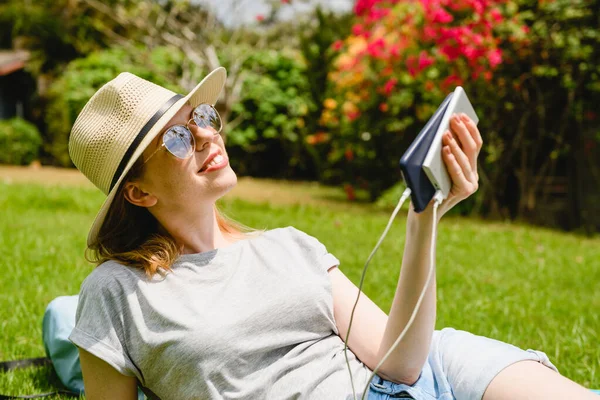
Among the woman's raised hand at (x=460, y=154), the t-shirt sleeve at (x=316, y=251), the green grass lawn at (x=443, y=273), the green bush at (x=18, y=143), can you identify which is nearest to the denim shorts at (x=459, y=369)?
the t-shirt sleeve at (x=316, y=251)

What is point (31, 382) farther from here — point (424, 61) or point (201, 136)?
point (424, 61)

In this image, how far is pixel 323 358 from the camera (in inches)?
69.1

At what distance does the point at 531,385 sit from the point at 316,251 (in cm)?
68

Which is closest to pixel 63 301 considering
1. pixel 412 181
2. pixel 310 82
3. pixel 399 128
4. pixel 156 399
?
pixel 156 399

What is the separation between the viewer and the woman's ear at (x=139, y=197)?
1832 mm

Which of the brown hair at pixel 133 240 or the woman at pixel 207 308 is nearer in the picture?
the woman at pixel 207 308

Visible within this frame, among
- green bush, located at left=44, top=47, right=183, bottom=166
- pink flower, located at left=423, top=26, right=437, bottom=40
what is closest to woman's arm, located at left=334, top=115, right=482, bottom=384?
pink flower, located at left=423, top=26, right=437, bottom=40

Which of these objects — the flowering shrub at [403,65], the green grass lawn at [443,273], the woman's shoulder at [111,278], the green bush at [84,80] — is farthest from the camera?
the green bush at [84,80]

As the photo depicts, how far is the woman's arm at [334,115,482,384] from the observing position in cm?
135

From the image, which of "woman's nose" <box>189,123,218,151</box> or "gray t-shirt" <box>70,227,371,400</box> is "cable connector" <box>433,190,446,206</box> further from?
"woman's nose" <box>189,123,218,151</box>

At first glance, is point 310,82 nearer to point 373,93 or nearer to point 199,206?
point 373,93

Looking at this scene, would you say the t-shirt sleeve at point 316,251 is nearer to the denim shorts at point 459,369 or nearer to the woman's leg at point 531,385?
the denim shorts at point 459,369

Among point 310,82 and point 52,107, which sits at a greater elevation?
point 310,82

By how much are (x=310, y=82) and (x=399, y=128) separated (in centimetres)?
473
